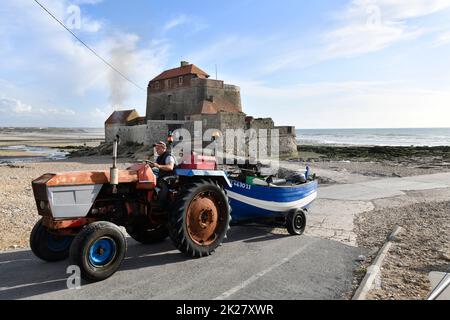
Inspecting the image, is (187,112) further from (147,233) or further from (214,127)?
(147,233)

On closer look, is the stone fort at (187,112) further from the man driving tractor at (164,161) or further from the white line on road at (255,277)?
the white line on road at (255,277)

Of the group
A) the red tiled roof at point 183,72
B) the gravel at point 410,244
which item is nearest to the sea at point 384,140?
the red tiled roof at point 183,72

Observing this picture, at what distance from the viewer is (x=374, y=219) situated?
9.12 m

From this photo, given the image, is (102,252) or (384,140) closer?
(102,252)

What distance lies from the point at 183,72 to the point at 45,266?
147 ft

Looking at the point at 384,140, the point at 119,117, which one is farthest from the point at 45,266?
the point at 384,140

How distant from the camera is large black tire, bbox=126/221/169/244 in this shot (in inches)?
256

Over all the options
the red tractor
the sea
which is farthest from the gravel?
the sea

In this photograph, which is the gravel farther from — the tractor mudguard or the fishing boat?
the tractor mudguard

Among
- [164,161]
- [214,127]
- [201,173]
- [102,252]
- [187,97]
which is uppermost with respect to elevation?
[187,97]

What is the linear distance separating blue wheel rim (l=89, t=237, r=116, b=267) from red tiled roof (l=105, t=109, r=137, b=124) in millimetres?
47041

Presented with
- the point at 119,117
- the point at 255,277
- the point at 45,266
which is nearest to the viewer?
the point at 255,277

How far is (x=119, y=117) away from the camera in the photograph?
167ft

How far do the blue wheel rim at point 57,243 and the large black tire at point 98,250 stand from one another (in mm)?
1213
